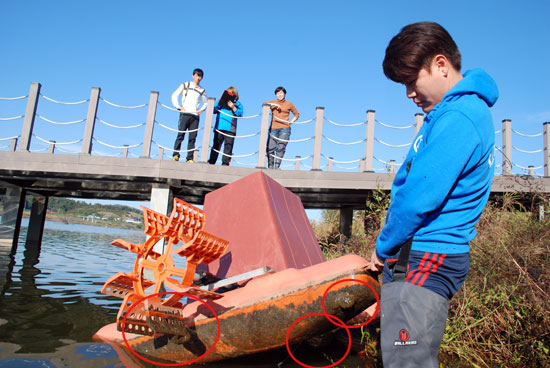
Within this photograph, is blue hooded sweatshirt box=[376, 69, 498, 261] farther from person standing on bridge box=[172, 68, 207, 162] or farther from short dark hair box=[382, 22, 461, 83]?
person standing on bridge box=[172, 68, 207, 162]

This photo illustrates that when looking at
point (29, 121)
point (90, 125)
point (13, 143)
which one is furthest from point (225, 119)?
point (13, 143)

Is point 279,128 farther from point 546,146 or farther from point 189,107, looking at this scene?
point 546,146

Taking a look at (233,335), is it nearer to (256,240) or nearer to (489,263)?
(256,240)

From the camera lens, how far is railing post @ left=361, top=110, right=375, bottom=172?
855 centimetres

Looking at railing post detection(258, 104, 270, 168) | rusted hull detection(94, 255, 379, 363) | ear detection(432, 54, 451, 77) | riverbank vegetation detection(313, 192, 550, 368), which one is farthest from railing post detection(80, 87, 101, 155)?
ear detection(432, 54, 451, 77)

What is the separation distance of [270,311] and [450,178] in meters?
1.81

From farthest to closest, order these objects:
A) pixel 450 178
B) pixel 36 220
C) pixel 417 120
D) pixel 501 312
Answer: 1. pixel 36 220
2. pixel 417 120
3. pixel 501 312
4. pixel 450 178

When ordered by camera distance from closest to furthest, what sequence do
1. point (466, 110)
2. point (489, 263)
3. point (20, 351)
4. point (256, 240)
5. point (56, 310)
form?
point (466, 110) → point (20, 351) → point (256, 240) → point (489, 263) → point (56, 310)

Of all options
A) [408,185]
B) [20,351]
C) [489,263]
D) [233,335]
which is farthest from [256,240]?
[489,263]

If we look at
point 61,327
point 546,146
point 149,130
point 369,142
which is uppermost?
point 546,146

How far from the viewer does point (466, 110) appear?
4.16ft

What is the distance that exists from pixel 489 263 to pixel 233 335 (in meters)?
3.21

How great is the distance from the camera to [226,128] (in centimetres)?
826

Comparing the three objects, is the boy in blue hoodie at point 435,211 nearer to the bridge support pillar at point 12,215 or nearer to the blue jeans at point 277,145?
the blue jeans at point 277,145
